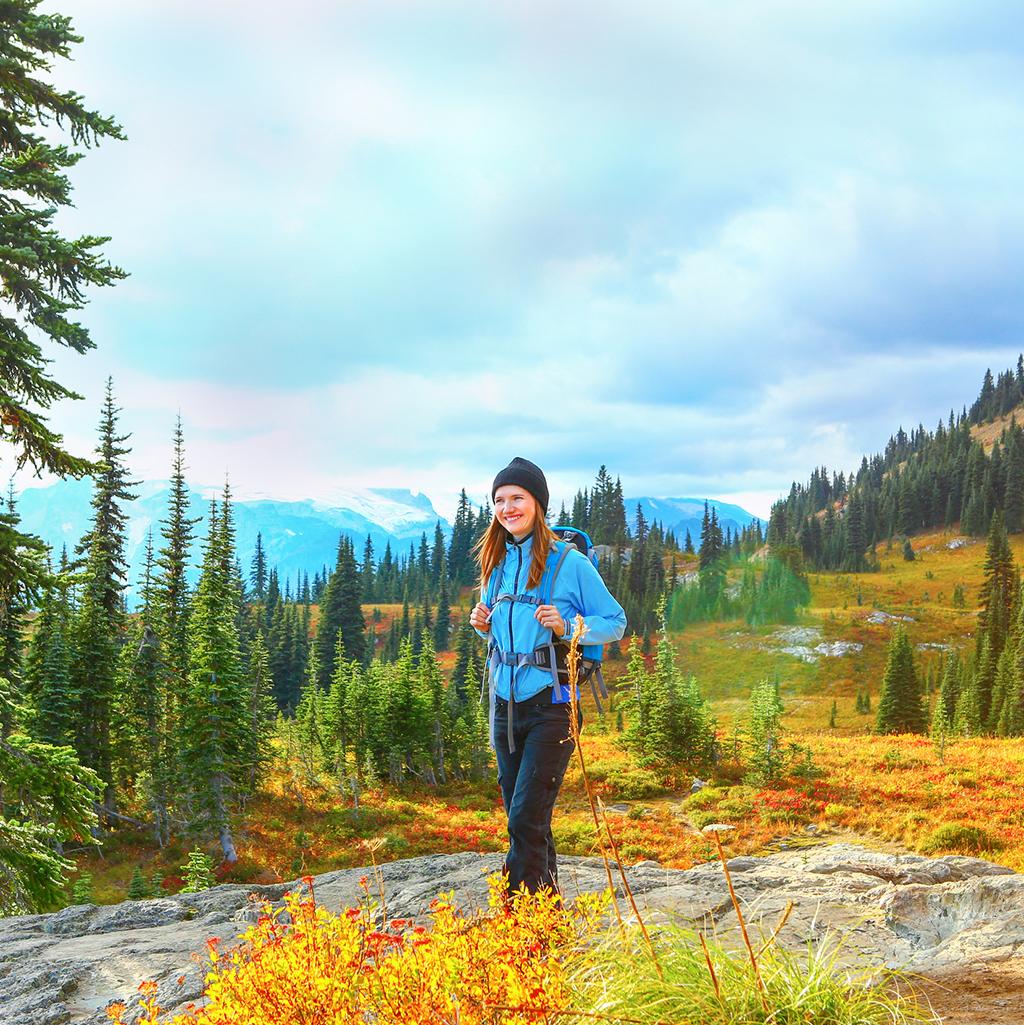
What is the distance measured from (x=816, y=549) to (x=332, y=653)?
116 m

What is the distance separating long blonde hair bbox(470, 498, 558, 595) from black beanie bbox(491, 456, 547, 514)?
0.32ft

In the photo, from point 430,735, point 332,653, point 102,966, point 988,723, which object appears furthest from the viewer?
point 332,653

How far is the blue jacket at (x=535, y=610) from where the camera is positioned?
4.57 metres

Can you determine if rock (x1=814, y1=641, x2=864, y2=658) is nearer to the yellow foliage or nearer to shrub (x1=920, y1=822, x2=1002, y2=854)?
shrub (x1=920, y1=822, x2=1002, y2=854)

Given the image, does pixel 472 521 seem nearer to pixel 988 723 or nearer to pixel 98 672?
pixel 988 723

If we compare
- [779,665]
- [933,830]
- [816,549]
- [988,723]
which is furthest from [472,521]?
[933,830]

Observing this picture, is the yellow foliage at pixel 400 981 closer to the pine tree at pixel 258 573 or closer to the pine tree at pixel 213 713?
the pine tree at pixel 213 713

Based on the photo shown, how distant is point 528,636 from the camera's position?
4.68 meters

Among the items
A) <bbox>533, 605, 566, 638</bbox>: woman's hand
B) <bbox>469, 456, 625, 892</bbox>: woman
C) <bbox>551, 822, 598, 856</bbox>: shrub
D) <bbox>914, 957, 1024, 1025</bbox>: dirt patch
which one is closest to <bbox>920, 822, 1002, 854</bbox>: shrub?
<bbox>551, 822, 598, 856</bbox>: shrub

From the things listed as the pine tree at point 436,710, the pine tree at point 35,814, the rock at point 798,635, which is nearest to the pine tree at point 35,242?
the pine tree at point 35,814

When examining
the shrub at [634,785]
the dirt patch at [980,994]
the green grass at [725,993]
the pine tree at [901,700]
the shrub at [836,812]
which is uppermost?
the green grass at [725,993]

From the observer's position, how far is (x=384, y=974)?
2588 mm

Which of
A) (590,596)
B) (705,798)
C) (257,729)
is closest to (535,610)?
(590,596)

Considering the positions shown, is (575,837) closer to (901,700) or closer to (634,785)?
(634,785)
